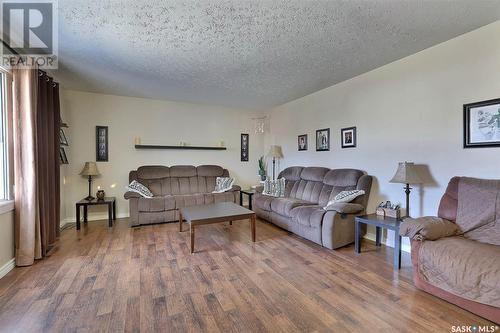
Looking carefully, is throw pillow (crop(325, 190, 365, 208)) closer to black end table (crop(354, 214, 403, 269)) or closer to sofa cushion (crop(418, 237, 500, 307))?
black end table (crop(354, 214, 403, 269))

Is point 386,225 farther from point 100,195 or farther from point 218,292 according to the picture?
point 100,195

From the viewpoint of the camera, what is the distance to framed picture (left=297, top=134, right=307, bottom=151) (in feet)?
16.0

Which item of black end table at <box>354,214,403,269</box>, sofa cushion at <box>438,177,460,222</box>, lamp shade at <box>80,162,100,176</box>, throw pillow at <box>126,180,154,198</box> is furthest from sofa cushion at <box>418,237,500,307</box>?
lamp shade at <box>80,162,100,176</box>

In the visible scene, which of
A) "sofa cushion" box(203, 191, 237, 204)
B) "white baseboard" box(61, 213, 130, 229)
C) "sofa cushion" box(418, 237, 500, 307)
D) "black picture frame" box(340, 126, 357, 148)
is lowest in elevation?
"white baseboard" box(61, 213, 130, 229)

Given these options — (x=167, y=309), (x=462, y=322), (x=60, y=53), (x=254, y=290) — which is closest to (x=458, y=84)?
(x=462, y=322)

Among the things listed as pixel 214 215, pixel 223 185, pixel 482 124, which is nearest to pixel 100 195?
pixel 223 185

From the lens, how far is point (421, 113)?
2.92 m

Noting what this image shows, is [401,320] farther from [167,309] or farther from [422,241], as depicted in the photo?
[167,309]

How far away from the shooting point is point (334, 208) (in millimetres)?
3088

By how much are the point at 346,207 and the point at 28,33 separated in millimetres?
3966

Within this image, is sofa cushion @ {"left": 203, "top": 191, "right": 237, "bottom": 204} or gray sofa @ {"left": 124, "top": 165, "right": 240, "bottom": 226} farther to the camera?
sofa cushion @ {"left": 203, "top": 191, "right": 237, "bottom": 204}

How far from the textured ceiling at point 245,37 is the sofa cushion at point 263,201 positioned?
6.59 feet

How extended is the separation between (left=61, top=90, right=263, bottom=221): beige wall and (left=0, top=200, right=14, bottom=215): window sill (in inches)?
80.5

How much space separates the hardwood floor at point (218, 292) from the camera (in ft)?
5.61
